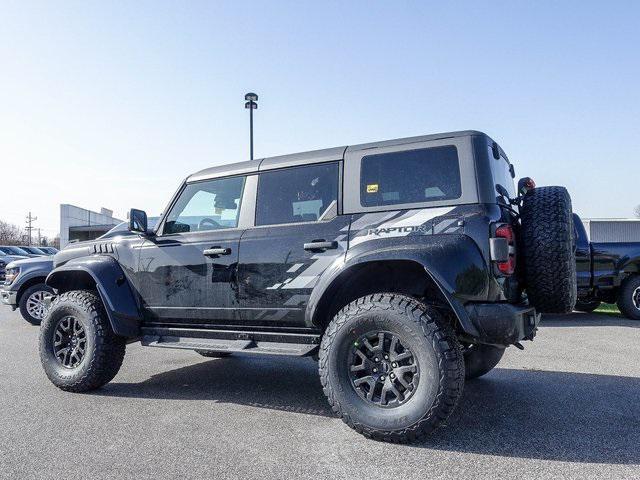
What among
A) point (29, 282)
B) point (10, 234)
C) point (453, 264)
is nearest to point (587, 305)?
point (453, 264)

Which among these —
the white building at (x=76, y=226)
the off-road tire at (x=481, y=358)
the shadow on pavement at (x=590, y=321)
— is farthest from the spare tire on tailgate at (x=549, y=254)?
the white building at (x=76, y=226)

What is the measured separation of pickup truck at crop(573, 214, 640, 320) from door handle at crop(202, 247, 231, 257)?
663 cm

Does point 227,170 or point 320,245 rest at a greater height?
point 227,170

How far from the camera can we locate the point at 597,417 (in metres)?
3.65

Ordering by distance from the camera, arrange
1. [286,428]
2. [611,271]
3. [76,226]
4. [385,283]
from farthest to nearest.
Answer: [76,226] → [611,271] → [385,283] → [286,428]

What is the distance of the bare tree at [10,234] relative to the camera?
60806 mm

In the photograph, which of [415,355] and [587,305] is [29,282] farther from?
[587,305]

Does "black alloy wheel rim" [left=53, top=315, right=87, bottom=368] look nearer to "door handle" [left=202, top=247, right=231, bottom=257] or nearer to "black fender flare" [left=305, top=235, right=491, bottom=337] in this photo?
"door handle" [left=202, top=247, right=231, bottom=257]

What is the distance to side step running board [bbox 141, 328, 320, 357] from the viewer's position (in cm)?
377

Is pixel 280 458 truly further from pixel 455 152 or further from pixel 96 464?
pixel 455 152

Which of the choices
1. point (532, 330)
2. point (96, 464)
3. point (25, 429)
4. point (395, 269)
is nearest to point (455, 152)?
point (395, 269)

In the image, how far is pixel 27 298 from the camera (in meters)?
9.18

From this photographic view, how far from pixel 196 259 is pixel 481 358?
269 centimetres

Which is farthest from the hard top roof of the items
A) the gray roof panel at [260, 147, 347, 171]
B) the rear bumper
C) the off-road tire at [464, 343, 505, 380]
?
the off-road tire at [464, 343, 505, 380]
